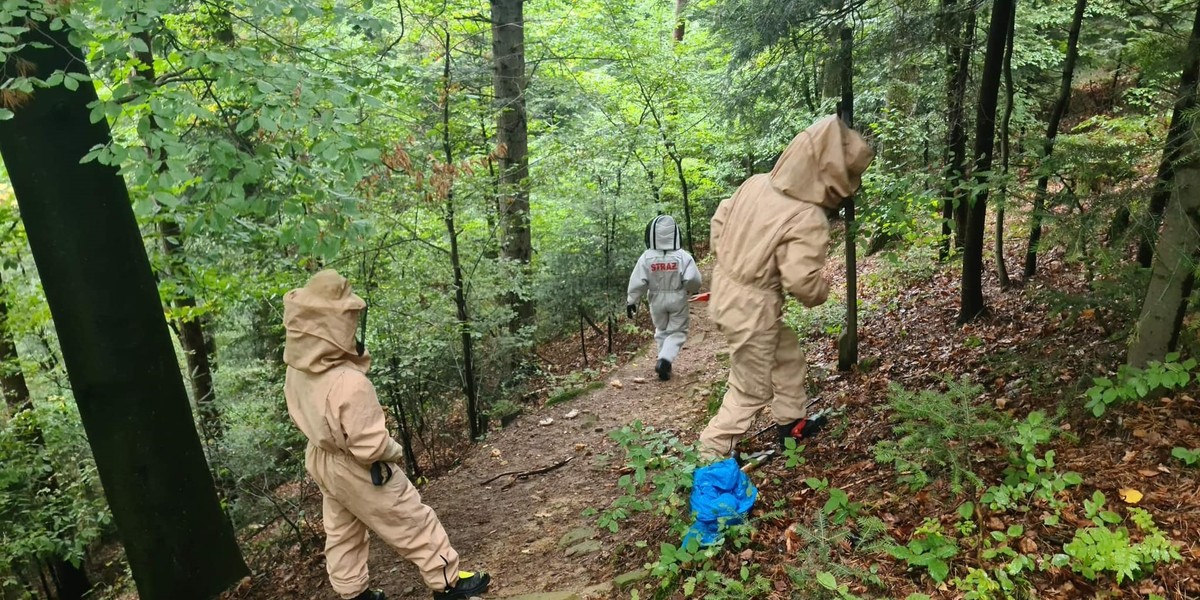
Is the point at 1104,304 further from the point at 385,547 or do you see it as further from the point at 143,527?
the point at 143,527

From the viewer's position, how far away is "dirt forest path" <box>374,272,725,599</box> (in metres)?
4.69

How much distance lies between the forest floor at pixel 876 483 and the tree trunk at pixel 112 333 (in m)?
0.83

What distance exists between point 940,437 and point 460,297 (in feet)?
18.3

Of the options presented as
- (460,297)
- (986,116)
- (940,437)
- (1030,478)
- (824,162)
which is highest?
(986,116)

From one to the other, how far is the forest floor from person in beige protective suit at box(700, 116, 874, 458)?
0.46 meters

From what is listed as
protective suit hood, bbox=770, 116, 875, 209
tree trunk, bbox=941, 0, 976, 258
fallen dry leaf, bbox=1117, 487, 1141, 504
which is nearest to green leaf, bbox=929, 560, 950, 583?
fallen dry leaf, bbox=1117, 487, 1141, 504

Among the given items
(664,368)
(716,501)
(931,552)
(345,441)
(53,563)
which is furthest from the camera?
(53,563)

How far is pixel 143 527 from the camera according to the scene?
479 cm

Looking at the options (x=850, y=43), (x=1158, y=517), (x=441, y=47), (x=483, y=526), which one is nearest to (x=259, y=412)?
(x=483, y=526)

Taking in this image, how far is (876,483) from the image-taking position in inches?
156

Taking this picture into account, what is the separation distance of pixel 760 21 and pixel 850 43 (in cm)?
81

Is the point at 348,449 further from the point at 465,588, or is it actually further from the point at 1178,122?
the point at 1178,122

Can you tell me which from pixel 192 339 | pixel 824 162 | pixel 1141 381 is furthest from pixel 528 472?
pixel 192 339

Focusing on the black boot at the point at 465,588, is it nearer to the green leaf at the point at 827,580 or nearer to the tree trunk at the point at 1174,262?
the green leaf at the point at 827,580
